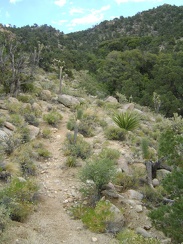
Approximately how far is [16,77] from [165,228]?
12.6m

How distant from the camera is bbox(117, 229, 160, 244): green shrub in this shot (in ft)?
18.0

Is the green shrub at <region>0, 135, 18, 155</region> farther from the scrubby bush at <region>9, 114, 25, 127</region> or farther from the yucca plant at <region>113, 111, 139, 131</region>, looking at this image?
the yucca plant at <region>113, 111, 139, 131</region>

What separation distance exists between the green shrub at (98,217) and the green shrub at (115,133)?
17.7ft

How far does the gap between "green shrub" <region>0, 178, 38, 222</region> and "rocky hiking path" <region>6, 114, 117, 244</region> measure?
21 cm

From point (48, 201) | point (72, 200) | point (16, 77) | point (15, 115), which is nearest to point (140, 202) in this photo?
point (72, 200)

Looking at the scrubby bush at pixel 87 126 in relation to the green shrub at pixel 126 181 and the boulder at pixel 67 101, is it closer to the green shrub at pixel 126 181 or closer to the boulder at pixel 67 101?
the boulder at pixel 67 101

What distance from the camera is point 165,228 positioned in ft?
18.2

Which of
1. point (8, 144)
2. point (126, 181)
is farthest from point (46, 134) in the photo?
point (126, 181)

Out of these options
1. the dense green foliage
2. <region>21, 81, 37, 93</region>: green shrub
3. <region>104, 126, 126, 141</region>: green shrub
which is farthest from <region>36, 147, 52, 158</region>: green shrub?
<region>21, 81, 37, 93</region>: green shrub

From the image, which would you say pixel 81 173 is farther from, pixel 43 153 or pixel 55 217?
pixel 43 153

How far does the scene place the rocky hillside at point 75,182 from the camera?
6172 mm

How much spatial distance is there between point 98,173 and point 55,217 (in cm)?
148

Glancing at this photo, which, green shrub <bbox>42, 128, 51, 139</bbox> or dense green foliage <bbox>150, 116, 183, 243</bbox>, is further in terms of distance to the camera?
green shrub <bbox>42, 128, 51, 139</bbox>

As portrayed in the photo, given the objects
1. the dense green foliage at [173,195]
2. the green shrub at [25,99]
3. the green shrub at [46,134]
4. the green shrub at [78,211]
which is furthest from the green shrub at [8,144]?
the green shrub at [25,99]
